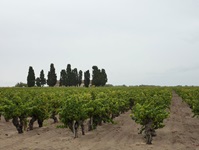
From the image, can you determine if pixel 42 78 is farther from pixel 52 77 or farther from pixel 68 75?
pixel 68 75

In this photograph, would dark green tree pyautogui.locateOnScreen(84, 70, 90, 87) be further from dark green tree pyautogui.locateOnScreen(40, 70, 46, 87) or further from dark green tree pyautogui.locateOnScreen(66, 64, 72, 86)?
dark green tree pyautogui.locateOnScreen(40, 70, 46, 87)

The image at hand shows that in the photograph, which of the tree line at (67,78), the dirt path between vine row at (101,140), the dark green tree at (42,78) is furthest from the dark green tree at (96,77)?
the dirt path between vine row at (101,140)

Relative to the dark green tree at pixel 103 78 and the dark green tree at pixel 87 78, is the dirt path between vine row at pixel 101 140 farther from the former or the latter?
the dark green tree at pixel 87 78

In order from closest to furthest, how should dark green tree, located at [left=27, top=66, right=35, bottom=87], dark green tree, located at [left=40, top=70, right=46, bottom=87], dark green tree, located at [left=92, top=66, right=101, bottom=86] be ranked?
dark green tree, located at [left=27, top=66, right=35, bottom=87]
dark green tree, located at [left=40, top=70, right=46, bottom=87]
dark green tree, located at [left=92, top=66, right=101, bottom=86]

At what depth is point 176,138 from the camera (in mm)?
14078

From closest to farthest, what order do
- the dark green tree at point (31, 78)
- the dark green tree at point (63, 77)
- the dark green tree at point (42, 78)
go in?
the dark green tree at point (31, 78)
the dark green tree at point (42, 78)
the dark green tree at point (63, 77)

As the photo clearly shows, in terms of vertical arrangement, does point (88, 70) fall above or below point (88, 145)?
above

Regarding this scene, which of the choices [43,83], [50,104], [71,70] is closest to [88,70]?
[71,70]

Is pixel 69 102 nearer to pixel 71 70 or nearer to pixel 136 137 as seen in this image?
pixel 136 137

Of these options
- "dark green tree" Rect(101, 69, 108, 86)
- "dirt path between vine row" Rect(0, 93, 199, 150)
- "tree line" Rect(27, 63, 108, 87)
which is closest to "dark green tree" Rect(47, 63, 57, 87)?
"tree line" Rect(27, 63, 108, 87)

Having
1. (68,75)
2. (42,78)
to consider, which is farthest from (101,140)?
(42,78)

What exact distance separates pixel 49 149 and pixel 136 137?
437cm

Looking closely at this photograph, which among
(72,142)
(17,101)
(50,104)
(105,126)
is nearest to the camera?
(72,142)

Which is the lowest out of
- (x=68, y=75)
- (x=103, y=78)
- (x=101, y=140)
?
(x=101, y=140)
